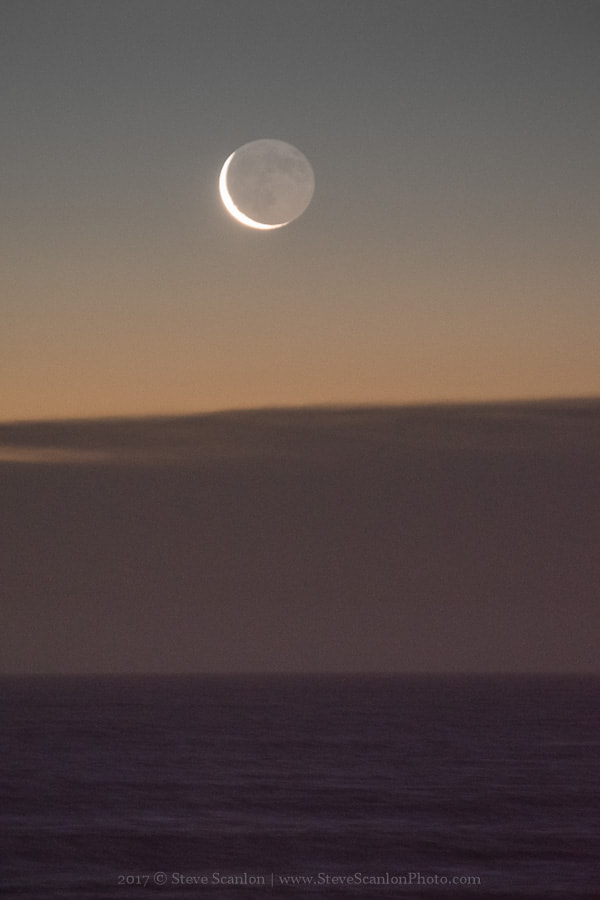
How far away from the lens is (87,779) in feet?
282

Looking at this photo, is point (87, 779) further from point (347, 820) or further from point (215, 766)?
point (347, 820)

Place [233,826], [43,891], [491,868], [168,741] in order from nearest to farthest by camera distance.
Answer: [43,891] < [491,868] < [233,826] < [168,741]

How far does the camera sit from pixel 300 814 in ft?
224

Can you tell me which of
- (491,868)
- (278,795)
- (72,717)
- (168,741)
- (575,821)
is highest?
(72,717)

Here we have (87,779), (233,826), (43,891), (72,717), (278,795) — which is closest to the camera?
(43,891)

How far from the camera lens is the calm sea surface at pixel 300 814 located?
49531 mm

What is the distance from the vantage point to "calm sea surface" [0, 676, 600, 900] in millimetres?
49531

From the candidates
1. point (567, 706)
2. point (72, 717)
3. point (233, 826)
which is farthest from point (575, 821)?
point (567, 706)

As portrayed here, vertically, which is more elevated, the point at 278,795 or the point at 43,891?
the point at 278,795

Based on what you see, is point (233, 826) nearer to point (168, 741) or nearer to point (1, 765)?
point (1, 765)

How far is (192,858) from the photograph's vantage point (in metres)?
55.1

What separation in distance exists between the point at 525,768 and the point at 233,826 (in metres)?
35.7

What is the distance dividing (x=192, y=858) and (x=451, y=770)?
4092 cm

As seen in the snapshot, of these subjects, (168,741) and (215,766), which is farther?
(168,741)
